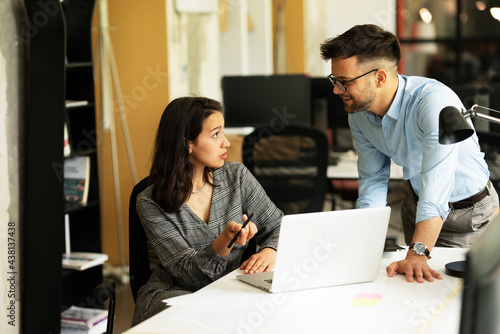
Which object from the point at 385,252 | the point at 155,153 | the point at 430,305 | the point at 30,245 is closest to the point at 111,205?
the point at 30,245

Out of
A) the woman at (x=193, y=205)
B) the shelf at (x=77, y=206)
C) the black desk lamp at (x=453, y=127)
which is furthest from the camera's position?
the shelf at (x=77, y=206)

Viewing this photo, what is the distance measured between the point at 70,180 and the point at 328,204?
132 inches

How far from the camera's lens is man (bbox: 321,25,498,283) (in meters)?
1.91

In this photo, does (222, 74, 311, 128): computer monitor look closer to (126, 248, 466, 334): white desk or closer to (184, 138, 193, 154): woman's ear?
(184, 138, 193, 154): woman's ear

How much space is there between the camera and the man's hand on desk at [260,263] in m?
1.98

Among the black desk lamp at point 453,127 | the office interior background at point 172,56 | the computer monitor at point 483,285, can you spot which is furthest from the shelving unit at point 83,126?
the computer monitor at point 483,285

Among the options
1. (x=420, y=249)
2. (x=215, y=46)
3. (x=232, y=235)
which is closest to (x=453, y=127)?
(x=420, y=249)

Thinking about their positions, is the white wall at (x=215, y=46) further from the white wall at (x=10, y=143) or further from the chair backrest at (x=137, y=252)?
the chair backrest at (x=137, y=252)

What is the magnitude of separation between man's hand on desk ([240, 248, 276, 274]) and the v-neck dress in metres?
0.07

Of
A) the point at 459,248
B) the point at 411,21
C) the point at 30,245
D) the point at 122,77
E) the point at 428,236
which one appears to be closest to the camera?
the point at 428,236

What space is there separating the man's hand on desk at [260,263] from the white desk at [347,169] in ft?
6.27

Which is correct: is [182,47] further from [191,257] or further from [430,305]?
[430,305]

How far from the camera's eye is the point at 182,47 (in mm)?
4617

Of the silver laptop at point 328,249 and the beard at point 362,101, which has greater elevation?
the beard at point 362,101
